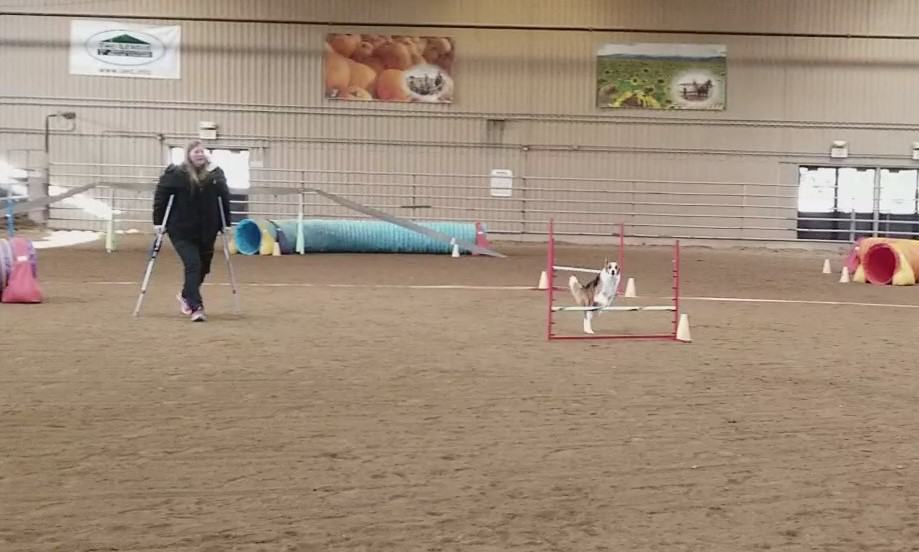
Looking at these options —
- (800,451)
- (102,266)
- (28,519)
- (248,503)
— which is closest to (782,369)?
(800,451)

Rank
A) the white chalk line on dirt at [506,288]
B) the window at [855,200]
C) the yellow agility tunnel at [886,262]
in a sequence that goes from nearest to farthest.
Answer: the white chalk line on dirt at [506,288]
the yellow agility tunnel at [886,262]
the window at [855,200]

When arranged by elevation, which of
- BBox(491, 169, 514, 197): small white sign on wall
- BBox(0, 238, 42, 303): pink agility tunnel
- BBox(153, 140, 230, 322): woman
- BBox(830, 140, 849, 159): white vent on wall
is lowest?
BBox(0, 238, 42, 303): pink agility tunnel

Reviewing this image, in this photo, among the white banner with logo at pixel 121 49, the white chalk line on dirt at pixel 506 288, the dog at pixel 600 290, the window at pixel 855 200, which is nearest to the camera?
the dog at pixel 600 290

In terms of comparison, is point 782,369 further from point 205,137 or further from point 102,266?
point 205,137

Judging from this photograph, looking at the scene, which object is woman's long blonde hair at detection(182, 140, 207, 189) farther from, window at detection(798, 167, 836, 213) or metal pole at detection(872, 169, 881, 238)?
A: metal pole at detection(872, 169, 881, 238)

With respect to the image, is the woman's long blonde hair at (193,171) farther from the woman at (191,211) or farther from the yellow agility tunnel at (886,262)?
the yellow agility tunnel at (886,262)

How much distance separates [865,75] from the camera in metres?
26.8

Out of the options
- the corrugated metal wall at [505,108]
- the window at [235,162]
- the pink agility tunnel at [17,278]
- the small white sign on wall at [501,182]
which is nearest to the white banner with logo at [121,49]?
the corrugated metal wall at [505,108]

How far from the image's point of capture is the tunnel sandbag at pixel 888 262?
15.9m

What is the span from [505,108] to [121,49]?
9.89 meters

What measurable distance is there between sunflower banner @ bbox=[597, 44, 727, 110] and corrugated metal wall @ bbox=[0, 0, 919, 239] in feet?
0.87

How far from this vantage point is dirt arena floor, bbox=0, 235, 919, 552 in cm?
395

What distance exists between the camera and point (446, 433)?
5.54 m

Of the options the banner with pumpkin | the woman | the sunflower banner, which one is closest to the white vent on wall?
the sunflower banner
